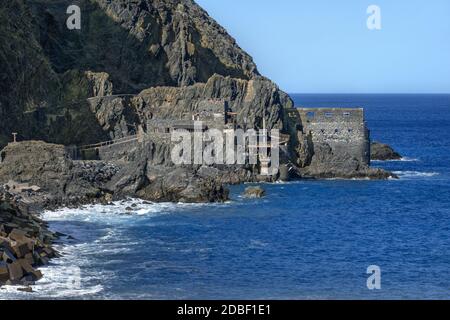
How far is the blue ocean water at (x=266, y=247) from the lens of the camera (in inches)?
1721

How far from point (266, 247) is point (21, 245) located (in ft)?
53.9

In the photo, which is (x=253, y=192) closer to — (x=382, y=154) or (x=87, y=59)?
(x=87, y=59)

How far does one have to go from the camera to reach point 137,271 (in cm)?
4644

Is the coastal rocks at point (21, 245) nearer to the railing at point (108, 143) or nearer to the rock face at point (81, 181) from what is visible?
the rock face at point (81, 181)

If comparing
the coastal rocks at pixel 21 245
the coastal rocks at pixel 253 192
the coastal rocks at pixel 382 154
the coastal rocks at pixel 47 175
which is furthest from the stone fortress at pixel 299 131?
the coastal rocks at pixel 21 245

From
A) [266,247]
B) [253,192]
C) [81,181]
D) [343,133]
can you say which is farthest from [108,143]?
[266,247]

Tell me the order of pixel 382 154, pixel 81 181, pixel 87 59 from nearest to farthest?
pixel 81 181 → pixel 87 59 → pixel 382 154

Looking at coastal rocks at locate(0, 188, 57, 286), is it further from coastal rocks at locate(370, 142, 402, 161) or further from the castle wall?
coastal rocks at locate(370, 142, 402, 161)

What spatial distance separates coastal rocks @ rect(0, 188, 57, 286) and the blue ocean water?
2.83 feet

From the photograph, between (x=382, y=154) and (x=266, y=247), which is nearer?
(x=266, y=247)

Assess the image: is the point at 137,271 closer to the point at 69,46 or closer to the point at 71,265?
the point at 71,265

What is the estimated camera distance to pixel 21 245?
4575 cm

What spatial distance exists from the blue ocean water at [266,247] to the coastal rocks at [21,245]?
86 cm

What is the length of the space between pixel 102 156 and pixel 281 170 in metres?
17.5
